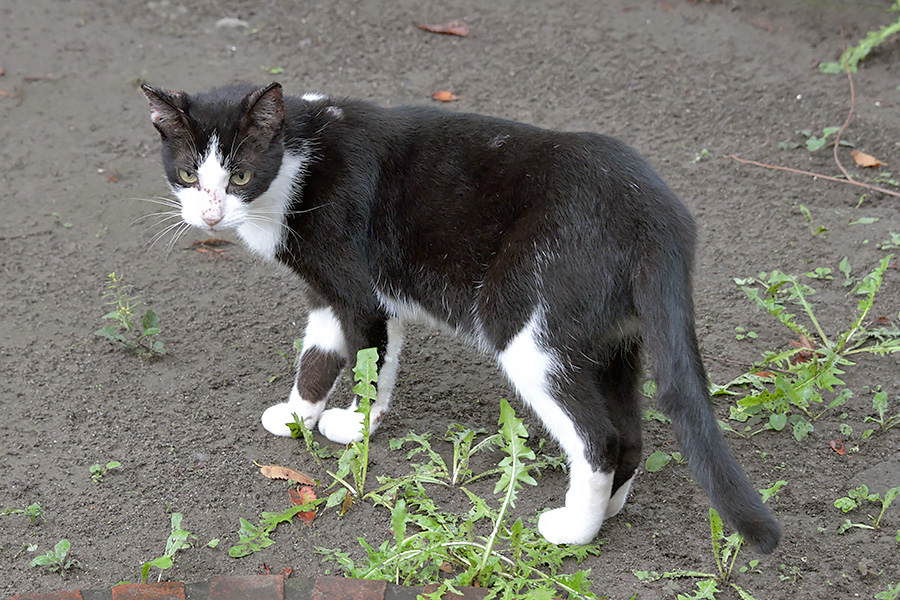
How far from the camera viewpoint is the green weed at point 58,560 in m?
2.61

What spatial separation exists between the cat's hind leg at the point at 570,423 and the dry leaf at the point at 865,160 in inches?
112

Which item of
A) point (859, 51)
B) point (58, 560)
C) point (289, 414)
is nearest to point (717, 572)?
point (289, 414)

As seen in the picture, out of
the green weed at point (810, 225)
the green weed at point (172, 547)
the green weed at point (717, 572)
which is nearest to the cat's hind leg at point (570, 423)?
the green weed at point (717, 572)

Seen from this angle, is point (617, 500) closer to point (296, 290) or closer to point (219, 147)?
point (219, 147)

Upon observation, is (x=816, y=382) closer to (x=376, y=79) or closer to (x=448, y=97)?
(x=448, y=97)

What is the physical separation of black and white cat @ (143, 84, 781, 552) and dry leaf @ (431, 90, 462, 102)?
7.52 ft

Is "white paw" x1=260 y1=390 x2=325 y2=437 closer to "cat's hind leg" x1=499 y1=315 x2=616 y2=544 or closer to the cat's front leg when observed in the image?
the cat's front leg

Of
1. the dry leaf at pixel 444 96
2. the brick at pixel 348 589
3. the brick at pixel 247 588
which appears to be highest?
the dry leaf at pixel 444 96

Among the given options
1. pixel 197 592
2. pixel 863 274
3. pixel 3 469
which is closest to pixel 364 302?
pixel 197 592

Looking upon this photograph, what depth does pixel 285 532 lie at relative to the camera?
283cm

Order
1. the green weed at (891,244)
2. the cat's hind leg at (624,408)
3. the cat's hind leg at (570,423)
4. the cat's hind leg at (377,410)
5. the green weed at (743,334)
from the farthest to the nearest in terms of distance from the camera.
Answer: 1. the green weed at (891,244)
2. the green weed at (743,334)
3. the cat's hind leg at (377,410)
4. the cat's hind leg at (624,408)
5. the cat's hind leg at (570,423)

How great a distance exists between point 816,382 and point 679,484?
1.96 ft

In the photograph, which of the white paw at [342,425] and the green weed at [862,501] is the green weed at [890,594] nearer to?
the green weed at [862,501]

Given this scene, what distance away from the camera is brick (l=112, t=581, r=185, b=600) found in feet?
7.53
